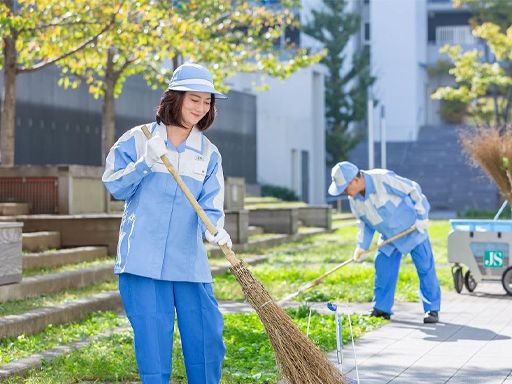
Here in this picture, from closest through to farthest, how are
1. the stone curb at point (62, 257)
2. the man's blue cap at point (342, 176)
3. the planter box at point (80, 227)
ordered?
1. the man's blue cap at point (342, 176)
2. the stone curb at point (62, 257)
3. the planter box at point (80, 227)

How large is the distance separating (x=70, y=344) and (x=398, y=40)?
5071 centimetres

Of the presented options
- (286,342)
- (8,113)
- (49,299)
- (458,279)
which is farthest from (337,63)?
(286,342)

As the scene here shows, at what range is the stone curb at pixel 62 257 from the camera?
13.3m

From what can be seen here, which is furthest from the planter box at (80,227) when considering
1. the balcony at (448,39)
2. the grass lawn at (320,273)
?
the balcony at (448,39)

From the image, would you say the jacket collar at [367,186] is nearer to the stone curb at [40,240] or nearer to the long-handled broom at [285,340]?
the stone curb at [40,240]

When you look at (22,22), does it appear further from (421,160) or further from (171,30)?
(421,160)

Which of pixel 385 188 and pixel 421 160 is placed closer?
pixel 385 188

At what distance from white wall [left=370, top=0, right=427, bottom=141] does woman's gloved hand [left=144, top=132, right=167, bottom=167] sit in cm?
5280

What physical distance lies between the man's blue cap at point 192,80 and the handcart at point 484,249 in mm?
8491

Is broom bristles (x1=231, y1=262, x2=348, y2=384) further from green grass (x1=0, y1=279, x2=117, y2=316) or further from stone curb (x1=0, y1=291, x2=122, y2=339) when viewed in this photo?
green grass (x1=0, y1=279, x2=117, y2=316)

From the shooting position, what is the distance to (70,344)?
9.71 meters

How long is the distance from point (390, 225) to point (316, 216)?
58.0 ft

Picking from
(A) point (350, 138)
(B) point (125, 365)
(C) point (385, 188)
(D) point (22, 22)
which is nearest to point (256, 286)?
(B) point (125, 365)

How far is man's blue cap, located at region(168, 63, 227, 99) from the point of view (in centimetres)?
633
